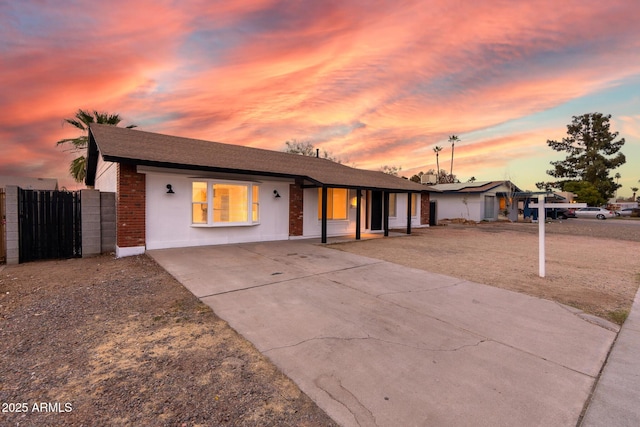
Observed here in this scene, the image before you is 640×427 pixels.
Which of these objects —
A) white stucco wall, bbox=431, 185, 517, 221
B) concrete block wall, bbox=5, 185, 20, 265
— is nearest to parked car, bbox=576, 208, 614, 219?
white stucco wall, bbox=431, 185, 517, 221

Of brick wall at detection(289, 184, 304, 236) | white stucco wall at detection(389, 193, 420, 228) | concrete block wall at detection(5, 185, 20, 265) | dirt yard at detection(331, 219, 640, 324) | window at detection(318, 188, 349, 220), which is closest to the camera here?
dirt yard at detection(331, 219, 640, 324)

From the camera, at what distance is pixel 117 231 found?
8.38 meters

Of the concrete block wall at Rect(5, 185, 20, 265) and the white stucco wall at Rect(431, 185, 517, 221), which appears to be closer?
the concrete block wall at Rect(5, 185, 20, 265)

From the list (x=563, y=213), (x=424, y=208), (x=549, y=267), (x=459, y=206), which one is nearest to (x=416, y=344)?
(x=549, y=267)

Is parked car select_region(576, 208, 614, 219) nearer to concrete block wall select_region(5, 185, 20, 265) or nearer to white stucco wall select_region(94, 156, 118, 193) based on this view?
white stucco wall select_region(94, 156, 118, 193)

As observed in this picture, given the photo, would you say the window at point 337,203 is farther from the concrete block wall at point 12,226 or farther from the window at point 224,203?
the concrete block wall at point 12,226

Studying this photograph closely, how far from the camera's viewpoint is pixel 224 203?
409 inches

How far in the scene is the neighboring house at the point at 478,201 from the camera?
2508 centimetres

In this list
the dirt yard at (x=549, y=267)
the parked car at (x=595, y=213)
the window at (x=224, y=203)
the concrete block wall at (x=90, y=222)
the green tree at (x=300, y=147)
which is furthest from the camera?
the green tree at (x=300, y=147)

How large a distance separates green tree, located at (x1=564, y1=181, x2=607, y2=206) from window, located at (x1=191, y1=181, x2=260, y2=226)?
2037 inches

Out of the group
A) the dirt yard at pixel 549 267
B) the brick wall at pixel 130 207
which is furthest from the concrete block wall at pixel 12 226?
the dirt yard at pixel 549 267

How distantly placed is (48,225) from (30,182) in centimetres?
4049

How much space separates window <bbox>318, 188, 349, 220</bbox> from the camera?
1349 cm

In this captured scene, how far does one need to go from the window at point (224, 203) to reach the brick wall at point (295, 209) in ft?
5.19
